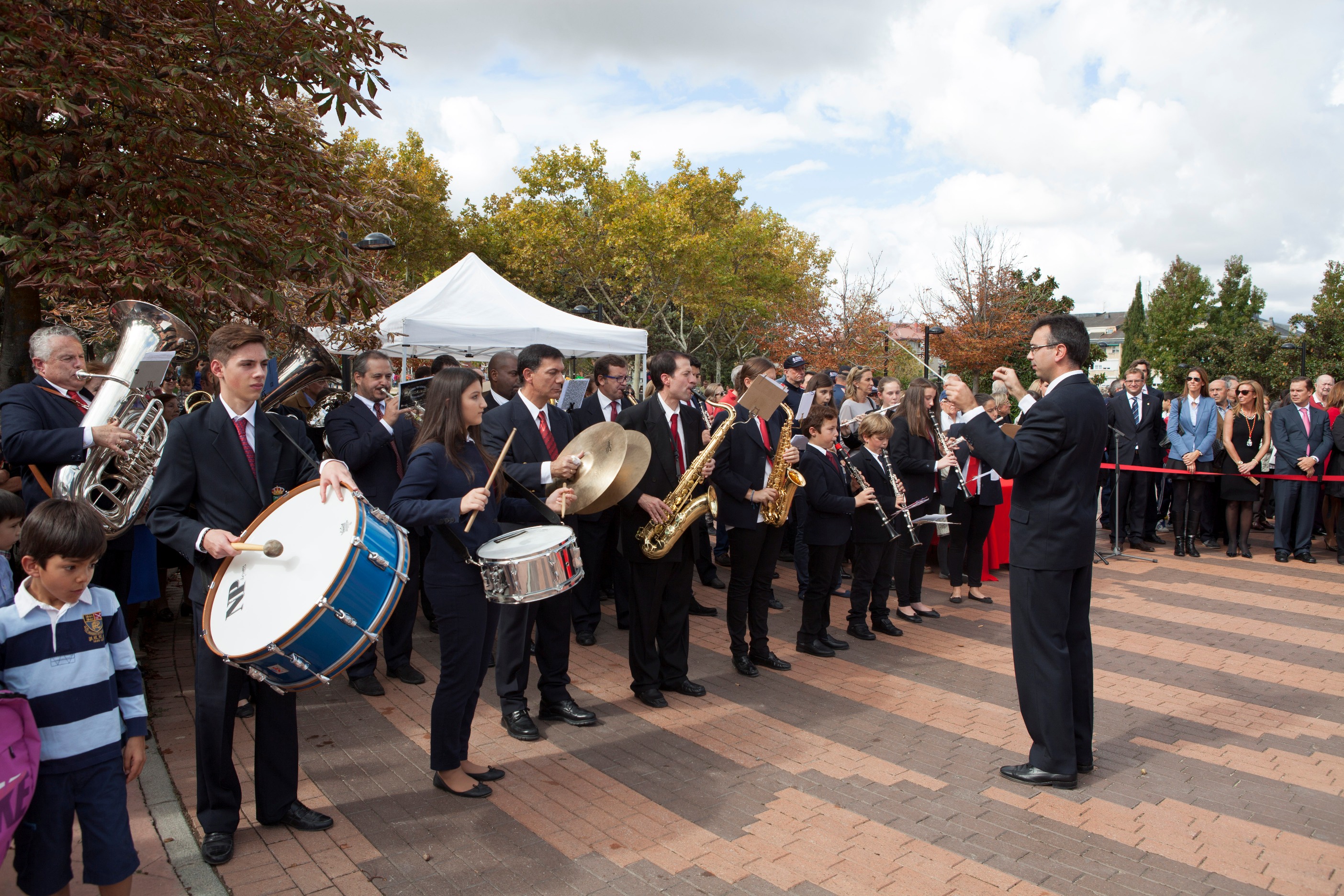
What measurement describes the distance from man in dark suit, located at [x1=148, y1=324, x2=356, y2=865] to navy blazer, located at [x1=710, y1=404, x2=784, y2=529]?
3.05 metres

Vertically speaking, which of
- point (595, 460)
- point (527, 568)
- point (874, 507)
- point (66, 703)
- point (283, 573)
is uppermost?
point (595, 460)

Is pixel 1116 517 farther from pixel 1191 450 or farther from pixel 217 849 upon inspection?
pixel 217 849

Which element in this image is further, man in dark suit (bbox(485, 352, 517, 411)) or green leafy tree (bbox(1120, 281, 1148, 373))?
green leafy tree (bbox(1120, 281, 1148, 373))

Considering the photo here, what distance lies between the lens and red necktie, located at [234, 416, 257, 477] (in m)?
3.73

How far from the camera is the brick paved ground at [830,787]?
3656 mm

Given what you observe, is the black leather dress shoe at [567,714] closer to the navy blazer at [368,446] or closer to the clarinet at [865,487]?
the navy blazer at [368,446]

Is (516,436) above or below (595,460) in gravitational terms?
above

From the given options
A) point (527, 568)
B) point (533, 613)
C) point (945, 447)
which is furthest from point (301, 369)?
point (945, 447)

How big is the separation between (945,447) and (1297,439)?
641cm

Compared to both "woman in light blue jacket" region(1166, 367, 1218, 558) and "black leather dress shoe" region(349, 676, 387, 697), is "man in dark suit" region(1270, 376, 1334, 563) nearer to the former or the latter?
"woman in light blue jacket" region(1166, 367, 1218, 558)

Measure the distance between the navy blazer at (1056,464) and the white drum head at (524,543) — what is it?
2230mm

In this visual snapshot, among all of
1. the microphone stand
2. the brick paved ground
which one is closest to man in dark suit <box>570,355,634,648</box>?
the brick paved ground

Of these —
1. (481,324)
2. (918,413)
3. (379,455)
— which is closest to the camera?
(379,455)

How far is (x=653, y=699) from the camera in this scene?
222 inches
